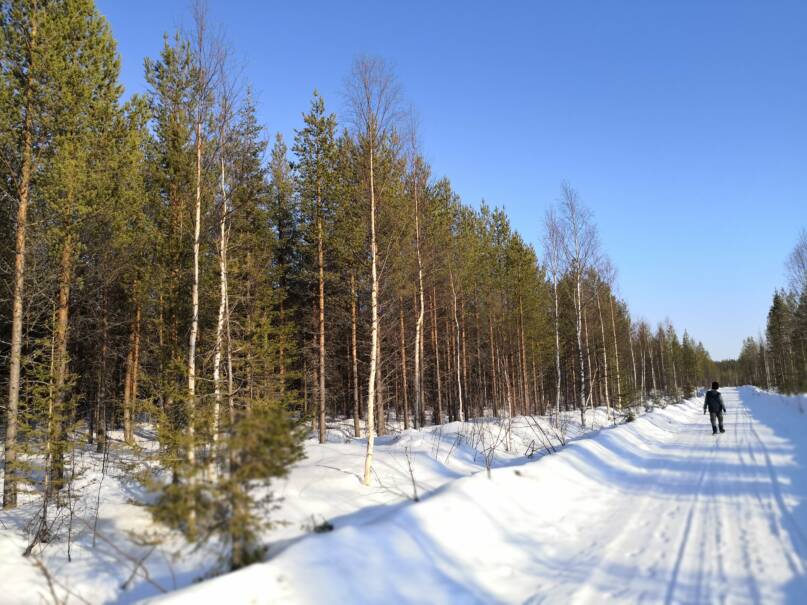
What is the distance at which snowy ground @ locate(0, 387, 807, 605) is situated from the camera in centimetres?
421

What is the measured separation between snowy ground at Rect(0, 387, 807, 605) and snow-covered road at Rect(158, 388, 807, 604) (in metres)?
0.02

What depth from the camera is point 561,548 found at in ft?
18.2

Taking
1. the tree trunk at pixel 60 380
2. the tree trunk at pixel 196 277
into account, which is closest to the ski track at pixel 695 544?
the tree trunk at pixel 196 277

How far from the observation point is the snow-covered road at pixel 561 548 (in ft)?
13.5

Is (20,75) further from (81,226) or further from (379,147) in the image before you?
(379,147)

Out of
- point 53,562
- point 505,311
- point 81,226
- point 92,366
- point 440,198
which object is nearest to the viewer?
point 53,562

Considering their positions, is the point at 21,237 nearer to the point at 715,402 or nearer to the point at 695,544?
the point at 695,544

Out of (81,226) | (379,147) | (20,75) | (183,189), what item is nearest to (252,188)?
(183,189)

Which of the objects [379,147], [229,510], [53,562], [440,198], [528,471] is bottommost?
[53,562]

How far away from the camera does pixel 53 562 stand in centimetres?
720

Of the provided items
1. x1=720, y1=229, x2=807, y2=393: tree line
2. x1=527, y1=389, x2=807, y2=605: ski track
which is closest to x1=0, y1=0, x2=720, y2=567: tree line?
x1=527, y1=389, x2=807, y2=605: ski track

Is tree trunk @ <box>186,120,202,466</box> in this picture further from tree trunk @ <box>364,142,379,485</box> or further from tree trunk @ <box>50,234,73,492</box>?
tree trunk @ <box>364,142,379,485</box>

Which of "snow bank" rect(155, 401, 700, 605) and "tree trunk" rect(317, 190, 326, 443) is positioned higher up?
"tree trunk" rect(317, 190, 326, 443)

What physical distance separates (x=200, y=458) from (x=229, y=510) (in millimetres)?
712
